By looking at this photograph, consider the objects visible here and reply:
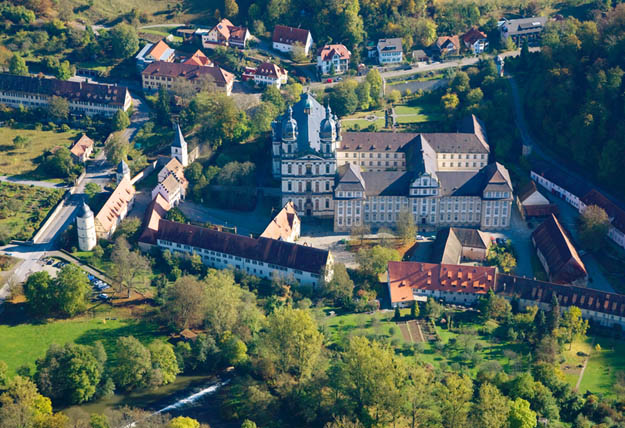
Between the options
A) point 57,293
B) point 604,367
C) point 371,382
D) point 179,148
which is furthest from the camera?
point 179,148

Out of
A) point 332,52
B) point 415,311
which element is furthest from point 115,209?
point 332,52

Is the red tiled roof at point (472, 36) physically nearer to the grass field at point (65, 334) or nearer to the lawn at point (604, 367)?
the lawn at point (604, 367)

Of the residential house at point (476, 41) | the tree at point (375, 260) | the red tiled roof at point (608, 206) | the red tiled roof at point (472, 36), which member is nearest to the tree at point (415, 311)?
the tree at point (375, 260)

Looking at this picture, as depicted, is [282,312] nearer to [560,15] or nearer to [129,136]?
[129,136]

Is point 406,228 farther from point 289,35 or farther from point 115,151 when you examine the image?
point 289,35

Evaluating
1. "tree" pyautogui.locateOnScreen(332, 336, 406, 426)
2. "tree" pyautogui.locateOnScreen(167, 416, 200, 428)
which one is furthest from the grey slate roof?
"tree" pyautogui.locateOnScreen(167, 416, 200, 428)

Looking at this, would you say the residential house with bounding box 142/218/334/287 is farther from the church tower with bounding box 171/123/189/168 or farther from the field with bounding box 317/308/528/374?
the church tower with bounding box 171/123/189/168
